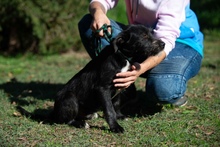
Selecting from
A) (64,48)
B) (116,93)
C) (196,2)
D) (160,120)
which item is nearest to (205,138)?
(160,120)

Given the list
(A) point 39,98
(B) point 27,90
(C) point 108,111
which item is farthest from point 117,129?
(B) point 27,90

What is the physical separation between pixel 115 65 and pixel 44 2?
208 inches

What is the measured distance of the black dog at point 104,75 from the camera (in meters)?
4.25

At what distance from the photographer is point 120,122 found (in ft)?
14.9

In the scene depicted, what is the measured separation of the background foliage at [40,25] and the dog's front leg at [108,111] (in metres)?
5.40

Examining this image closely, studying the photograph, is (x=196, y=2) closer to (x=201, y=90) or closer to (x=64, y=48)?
(x=64, y=48)

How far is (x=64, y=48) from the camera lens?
10281 millimetres

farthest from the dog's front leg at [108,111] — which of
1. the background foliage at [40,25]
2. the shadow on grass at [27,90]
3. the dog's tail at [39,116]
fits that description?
the background foliage at [40,25]

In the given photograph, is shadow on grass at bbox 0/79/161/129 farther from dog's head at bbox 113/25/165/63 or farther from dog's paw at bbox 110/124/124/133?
dog's head at bbox 113/25/165/63

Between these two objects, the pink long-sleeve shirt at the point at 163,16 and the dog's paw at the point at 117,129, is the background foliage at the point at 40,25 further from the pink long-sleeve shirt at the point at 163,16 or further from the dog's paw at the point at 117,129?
the dog's paw at the point at 117,129

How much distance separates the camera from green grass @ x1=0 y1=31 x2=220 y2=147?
3.91 metres

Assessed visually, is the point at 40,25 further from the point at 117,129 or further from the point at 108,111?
the point at 117,129

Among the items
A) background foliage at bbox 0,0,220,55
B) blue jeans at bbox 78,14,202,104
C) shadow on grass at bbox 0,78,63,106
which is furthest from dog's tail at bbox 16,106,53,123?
background foliage at bbox 0,0,220,55

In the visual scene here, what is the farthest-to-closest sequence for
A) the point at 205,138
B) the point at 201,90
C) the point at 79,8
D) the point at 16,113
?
1. the point at 79,8
2. the point at 201,90
3. the point at 16,113
4. the point at 205,138
